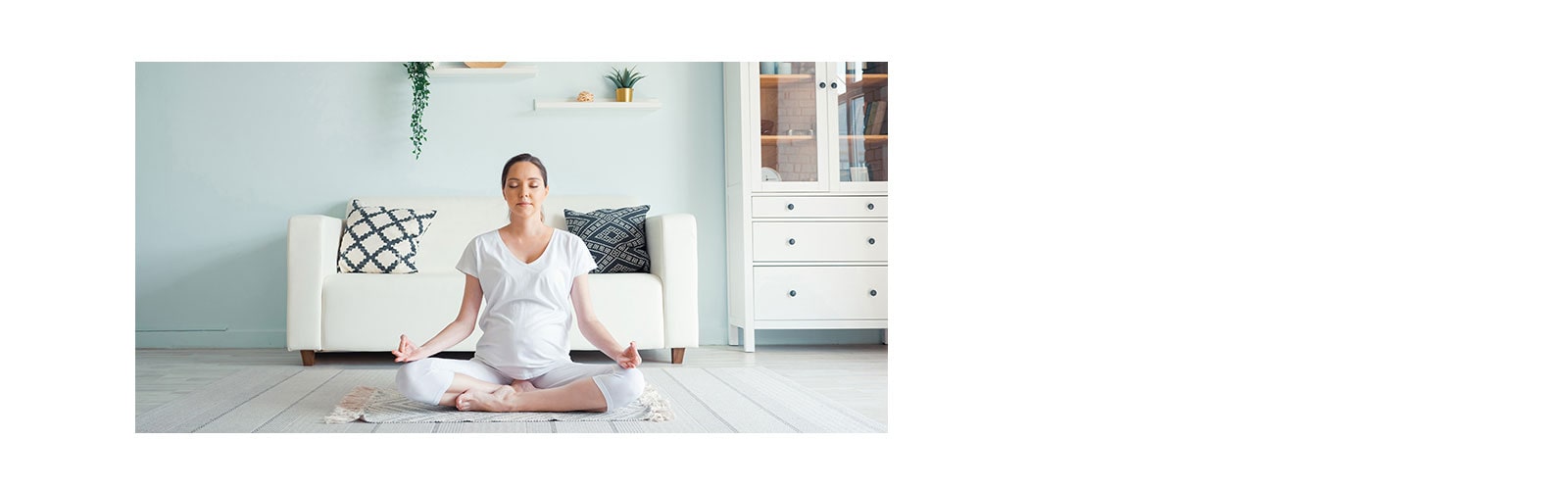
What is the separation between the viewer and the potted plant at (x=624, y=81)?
4.22 m

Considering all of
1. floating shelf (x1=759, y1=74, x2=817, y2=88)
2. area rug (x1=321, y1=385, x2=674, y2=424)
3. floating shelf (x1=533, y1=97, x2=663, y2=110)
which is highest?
floating shelf (x1=759, y1=74, x2=817, y2=88)

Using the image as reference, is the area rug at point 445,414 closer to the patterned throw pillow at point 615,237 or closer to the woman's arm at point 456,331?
the woman's arm at point 456,331

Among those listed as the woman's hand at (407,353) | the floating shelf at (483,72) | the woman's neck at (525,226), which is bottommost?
the woman's hand at (407,353)

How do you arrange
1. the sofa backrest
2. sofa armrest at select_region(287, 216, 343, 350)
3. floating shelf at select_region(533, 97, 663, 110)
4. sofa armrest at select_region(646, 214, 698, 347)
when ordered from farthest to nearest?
1. floating shelf at select_region(533, 97, 663, 110)
2. the sofa backrest
3. sofa armrest at select_region(646, 214, 698, 347)
4. sofa armrest at select_region(287, 216, 343, 350)

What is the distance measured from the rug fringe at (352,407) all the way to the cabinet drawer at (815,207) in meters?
1.69

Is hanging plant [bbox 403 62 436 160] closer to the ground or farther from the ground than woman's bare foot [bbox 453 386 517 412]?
farther from the ground

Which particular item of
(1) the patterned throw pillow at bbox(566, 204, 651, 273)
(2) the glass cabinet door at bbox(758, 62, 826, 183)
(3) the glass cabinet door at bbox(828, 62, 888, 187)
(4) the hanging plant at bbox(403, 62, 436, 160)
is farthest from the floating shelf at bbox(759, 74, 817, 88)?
(4) the hanging plant at bbox(403, 62, 436, 160)

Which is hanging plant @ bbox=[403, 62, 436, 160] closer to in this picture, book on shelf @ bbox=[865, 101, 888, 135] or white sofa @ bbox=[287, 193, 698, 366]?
white sofa @ bbox=[287, 193, 698, 366]

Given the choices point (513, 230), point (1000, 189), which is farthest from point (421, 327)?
point (1000, 189)

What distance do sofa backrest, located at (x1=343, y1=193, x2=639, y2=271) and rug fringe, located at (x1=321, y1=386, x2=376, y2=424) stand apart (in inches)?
50.5

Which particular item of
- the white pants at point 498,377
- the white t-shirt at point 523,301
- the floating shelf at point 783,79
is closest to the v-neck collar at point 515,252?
the white t-shirt at point 523,301

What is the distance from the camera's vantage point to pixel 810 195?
398 cm

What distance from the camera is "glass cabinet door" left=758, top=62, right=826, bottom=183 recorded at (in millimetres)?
3984

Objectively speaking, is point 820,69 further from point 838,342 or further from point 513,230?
point 513,230
